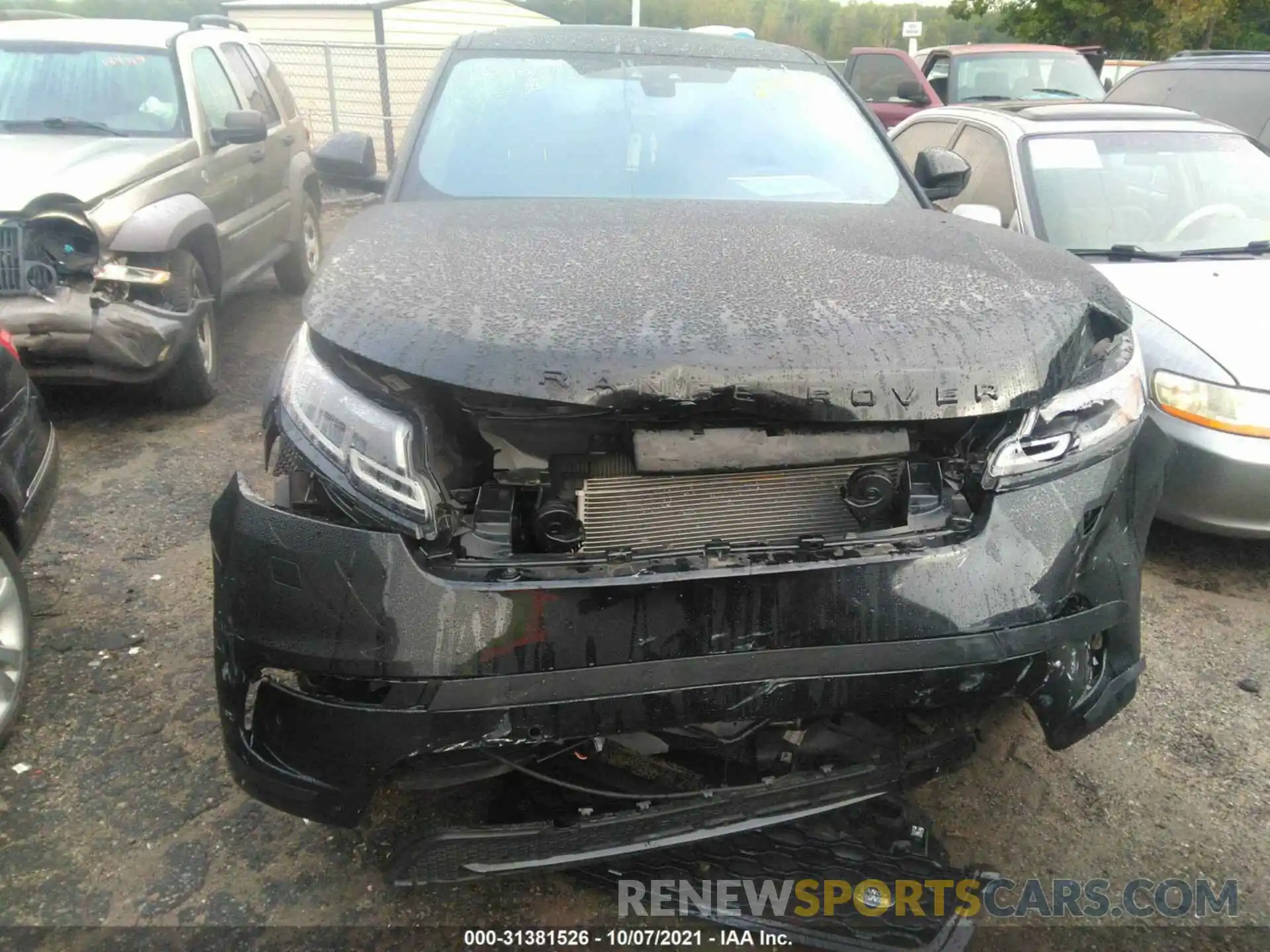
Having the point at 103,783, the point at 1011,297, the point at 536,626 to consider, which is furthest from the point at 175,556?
the point at 1011,297

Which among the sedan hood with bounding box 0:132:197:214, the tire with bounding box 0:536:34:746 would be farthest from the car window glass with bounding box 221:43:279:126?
the tire with bounding box 0:536:34:746

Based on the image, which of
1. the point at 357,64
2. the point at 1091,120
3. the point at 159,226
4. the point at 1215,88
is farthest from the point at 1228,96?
the point at 357,64

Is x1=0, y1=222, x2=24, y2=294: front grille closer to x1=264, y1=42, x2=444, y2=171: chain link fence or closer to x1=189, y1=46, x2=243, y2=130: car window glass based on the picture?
x1=189, y1=46, x2=243, y2=130: car window glass

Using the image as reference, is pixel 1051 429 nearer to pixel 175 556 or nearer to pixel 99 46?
pixel 175 556

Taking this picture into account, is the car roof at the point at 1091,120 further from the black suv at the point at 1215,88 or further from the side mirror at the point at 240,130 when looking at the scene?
the side mirror at the point at 240,130

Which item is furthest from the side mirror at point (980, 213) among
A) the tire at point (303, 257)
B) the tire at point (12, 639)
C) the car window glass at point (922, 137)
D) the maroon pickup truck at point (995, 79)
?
the maroon pickup truck at point (995, 79)

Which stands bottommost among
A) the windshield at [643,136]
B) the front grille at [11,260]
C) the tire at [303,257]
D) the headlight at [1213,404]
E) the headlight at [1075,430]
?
the tire at [303,257]

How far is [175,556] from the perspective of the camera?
3604 mm

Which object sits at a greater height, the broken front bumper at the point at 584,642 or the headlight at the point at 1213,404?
the broken front bumper at the point at 584,642

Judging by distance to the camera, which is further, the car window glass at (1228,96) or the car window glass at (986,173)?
the car window glass at (1228,96)

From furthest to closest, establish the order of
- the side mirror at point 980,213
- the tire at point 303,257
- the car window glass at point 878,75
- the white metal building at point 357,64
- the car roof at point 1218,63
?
the white metal building at point 357,64
the car window glass at point 878,75
the tire at point 303,257
the car roof at point 1218,63
the side mirror at point 980,213

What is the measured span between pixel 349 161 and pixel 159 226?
1755mm

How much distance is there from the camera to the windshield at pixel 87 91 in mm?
5203

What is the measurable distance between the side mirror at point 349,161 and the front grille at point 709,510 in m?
2.04
